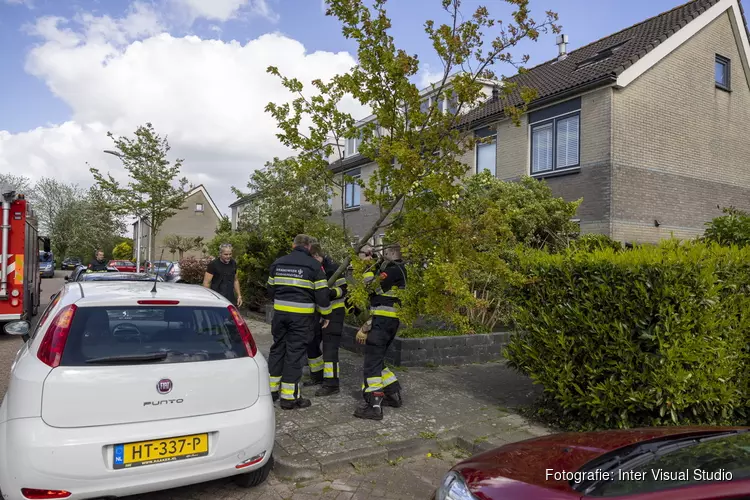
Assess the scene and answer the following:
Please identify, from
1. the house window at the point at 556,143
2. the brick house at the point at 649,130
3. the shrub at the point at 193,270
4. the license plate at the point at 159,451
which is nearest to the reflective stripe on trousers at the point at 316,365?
the license plate at the point at 159,451

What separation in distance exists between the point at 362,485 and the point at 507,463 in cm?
166

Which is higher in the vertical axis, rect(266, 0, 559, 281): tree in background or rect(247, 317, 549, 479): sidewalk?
rect(266, 0, 559, 281): tree in background

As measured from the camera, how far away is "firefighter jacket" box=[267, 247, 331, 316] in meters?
5.32

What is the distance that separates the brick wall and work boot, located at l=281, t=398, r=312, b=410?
9.71 meters

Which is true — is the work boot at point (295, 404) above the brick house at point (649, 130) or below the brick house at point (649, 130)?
below

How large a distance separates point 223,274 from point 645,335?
6072 millimetres

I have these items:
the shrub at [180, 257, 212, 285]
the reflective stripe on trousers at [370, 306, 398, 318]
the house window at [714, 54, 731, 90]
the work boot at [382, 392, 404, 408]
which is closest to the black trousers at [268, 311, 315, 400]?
the reflective stripe on trousers at [370, 306, 398, 318]

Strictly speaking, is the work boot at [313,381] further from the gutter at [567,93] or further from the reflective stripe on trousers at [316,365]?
the gutter at [567,93]

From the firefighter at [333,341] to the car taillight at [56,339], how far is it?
9.84 feet

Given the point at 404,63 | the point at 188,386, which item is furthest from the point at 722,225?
the point at 188,386

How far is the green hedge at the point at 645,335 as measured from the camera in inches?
164

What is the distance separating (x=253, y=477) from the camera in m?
3.66

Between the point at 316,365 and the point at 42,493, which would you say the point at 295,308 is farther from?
the point at 42,493

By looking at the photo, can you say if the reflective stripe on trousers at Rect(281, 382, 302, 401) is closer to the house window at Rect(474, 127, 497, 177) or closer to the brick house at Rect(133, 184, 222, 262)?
the house window at Rect(474, 127, 497, 177)
